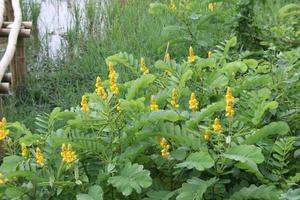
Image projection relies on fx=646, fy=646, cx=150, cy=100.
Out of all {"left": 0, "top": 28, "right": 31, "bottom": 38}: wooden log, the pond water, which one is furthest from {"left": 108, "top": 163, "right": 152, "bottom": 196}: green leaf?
the pond water

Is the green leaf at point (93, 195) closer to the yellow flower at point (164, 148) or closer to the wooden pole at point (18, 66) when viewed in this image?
the yellow flower at point (164, 148)

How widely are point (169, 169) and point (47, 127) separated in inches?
21.4

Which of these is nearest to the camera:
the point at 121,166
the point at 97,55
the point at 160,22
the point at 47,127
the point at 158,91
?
the point at 121,166

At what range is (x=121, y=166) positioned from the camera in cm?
233

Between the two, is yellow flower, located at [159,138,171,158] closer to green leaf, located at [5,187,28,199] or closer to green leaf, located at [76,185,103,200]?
green leaf, located at [76,185,103,200]

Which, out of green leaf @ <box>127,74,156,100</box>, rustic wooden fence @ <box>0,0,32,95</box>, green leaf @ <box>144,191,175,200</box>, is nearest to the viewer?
green leaf @ <box>144,191,175,200</box>

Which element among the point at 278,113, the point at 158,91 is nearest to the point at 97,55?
the point at 158,91

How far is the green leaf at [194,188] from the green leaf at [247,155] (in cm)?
12

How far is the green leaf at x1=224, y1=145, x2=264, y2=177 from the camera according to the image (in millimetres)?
2186

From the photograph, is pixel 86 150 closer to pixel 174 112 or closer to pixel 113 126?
pixel 113 126

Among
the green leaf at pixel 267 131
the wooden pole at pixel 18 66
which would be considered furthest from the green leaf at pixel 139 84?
the wooden pole at pixel 18 66

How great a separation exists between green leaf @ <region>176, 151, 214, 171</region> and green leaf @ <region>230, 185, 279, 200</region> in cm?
20

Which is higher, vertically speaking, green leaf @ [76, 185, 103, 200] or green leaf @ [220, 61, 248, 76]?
green leaf @ [220, 61, 248, 76]

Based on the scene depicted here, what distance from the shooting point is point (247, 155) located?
2211 millimetres
